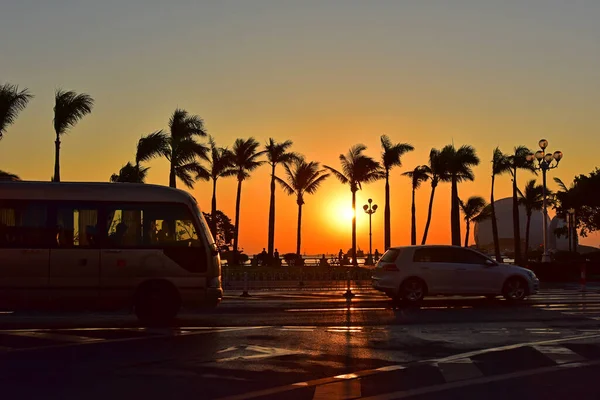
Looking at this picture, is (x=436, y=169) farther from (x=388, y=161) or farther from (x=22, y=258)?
(x=22, y=258)

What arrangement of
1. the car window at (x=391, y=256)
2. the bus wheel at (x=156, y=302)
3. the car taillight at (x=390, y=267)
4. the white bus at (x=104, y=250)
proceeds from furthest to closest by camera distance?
the car window at (x=391, y=256)
the car taillight at (x=390, y=267)
the bus wheel at (x=156, y=302)
the white bus at (x=104, y=250)

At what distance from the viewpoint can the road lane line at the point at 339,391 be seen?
852cm

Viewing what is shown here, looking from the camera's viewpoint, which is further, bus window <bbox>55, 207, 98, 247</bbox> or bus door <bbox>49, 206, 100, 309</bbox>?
bus window <bbox>55, 207, 98, 247</bbox>

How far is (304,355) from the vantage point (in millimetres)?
11625

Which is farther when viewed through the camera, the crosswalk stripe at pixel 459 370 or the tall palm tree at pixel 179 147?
the tall palm tree at pixel 179 147

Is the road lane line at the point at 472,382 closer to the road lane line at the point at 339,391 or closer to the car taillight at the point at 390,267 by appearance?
the road lane line at the point at 339,391

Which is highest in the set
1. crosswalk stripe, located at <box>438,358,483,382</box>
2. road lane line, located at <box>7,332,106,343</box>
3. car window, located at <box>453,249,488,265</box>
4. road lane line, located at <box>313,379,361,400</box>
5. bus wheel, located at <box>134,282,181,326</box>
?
car window, located at <box>453,249,488,265</box>

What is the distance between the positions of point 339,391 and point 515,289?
15229 millimetres

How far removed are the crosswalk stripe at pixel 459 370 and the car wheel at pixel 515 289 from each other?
12.3m

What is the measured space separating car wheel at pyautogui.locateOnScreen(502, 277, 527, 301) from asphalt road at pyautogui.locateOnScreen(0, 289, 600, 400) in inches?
156

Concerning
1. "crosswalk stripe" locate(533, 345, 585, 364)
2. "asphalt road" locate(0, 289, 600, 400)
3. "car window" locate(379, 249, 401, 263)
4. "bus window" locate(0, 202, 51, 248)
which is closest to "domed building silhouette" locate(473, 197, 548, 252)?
"car window" locate(379, 249, 401, 263)

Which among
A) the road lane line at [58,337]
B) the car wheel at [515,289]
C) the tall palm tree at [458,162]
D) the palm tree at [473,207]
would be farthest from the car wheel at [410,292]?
the palm tree at [473,207]

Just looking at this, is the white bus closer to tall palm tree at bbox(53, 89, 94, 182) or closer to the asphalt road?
the asphalt road

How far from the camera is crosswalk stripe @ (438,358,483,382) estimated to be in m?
9.84
